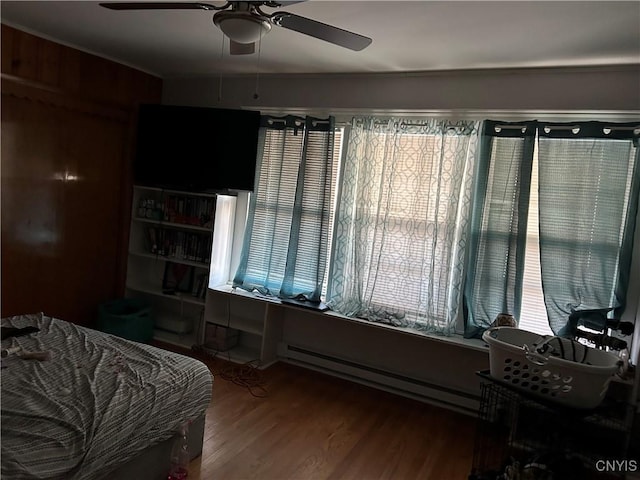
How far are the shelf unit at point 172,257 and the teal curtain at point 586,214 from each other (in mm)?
2637

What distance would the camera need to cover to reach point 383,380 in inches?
149

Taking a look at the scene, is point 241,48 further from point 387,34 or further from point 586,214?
point 586,214

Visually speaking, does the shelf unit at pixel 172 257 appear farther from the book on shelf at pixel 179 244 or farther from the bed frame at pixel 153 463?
the bed frame at pixel 153 463

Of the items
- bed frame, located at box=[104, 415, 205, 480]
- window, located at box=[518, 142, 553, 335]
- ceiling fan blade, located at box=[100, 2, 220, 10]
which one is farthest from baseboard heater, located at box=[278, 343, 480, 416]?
ceiling fan blade, located at box=[100, 2, 220, 10]

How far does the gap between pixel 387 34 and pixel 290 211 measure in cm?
171

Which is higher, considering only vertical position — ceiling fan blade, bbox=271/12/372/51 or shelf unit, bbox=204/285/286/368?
ceiling fan blade, bbox=271/12/372/51

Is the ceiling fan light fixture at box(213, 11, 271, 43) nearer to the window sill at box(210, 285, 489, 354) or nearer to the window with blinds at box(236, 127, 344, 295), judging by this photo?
the window with blinds at box(236, 127, 344, 295)

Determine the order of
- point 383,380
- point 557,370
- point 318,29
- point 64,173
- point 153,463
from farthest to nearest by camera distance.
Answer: point 64,173 → point 383,380 → point 153,463 → point 557,370 → point 318,29

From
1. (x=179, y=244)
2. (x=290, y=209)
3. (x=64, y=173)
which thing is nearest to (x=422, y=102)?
(x=290, y=209)

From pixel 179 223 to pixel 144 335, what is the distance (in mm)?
1039

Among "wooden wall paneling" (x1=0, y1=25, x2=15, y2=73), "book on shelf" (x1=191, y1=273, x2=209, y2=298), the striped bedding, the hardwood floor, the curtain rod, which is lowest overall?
the hardwood floor

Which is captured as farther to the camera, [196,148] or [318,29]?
[196,148]

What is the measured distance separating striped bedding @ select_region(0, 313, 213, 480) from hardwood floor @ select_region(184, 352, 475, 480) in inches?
15.4

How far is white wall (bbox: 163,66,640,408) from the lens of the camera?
3.07m
